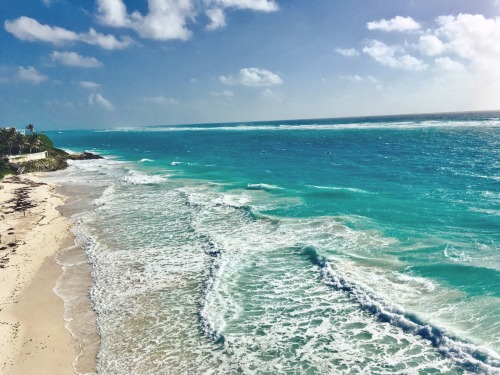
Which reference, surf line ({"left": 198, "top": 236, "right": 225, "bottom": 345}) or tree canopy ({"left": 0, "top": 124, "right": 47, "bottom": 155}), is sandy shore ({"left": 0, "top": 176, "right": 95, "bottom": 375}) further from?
tree canopy ({"left": 0, "top": 124, "right": 47, "bottom": 155})

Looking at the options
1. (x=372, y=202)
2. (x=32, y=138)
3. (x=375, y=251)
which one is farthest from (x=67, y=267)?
(x=32, y=138)

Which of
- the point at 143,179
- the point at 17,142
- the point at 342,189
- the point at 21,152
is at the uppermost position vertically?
the point at 17,142

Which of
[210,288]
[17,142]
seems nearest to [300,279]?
[210,288]

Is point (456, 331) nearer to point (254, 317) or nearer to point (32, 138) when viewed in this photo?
point (254, 317)

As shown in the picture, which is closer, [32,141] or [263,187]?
[263,187]

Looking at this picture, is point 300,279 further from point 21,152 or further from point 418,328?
point 21,152

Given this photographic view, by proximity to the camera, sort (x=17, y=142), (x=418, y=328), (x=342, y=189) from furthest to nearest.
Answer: (x=17, y=142)
(x=342, y=189)
(x=418, y=328)
